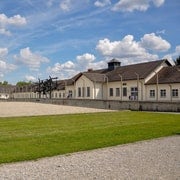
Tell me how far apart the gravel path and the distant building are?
35555 mm

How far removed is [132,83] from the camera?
50531 millimetres

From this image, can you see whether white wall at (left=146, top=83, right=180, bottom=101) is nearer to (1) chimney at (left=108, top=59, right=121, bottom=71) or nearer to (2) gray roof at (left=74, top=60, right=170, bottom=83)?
(2) gray roof at (left=74, top=60, right=170, bottom=83)

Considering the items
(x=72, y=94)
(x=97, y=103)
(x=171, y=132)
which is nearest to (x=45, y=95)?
(x=72, y=94)

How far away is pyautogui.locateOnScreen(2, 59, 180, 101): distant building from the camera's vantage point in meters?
45.1

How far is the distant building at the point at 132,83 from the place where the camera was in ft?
148

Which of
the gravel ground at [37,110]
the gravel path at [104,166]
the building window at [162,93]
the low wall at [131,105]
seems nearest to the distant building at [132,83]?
the building window at [162,93]

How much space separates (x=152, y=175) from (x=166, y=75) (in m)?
42.1

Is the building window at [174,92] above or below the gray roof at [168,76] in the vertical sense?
below

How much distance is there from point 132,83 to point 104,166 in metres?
43.8

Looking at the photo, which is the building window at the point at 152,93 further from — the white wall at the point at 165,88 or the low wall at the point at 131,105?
the low wall at the point at 131,105

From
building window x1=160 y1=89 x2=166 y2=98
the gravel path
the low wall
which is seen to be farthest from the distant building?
the gravel path

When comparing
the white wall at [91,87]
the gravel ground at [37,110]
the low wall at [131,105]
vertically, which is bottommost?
the gravel ground at [37,110]

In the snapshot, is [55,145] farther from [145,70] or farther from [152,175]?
[145,70]

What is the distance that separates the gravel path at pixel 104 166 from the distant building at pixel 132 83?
117 ft
